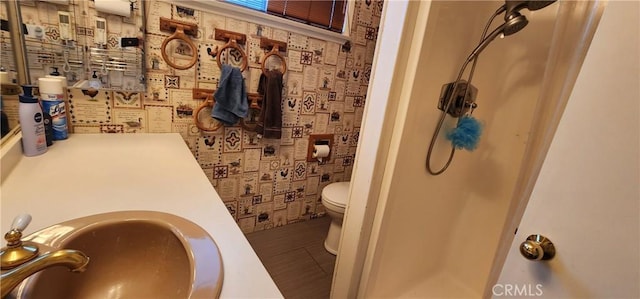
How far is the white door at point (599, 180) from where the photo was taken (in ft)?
1.84

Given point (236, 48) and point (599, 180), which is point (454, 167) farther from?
point (236, 48)

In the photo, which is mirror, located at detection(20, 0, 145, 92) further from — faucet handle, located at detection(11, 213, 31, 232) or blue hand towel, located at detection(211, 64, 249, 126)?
faucet handle, located at detection(11, 213, 31, 232)

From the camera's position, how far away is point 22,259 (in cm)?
44

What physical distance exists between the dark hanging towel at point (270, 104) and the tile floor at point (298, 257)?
784mm

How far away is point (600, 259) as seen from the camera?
0.59 m

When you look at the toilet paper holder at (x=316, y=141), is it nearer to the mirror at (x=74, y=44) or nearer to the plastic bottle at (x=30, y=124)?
the mirror at (x=74, y=44)

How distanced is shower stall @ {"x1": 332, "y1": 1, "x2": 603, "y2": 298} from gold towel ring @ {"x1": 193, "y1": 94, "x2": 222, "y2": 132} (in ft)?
3.13

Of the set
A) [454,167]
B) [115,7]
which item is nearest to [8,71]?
[115,7]

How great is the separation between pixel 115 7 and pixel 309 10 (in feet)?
3.54

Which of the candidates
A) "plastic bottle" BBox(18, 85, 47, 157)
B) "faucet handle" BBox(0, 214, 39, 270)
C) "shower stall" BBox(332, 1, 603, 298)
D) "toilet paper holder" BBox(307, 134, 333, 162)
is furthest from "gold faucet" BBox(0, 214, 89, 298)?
"toilet paper holder" BBox(307, 134, 333, 162)

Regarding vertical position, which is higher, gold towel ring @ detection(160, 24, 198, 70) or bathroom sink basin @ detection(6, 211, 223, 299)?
gold towel ring @ detection(160, 24, 198, 70)

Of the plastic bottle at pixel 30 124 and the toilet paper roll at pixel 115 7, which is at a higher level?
the toilet paper roll at pixel 115 7

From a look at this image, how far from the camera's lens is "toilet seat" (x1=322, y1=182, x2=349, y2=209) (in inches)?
72.1

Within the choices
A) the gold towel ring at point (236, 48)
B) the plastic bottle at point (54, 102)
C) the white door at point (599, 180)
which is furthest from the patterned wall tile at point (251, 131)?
the white door at point (599, 180)
